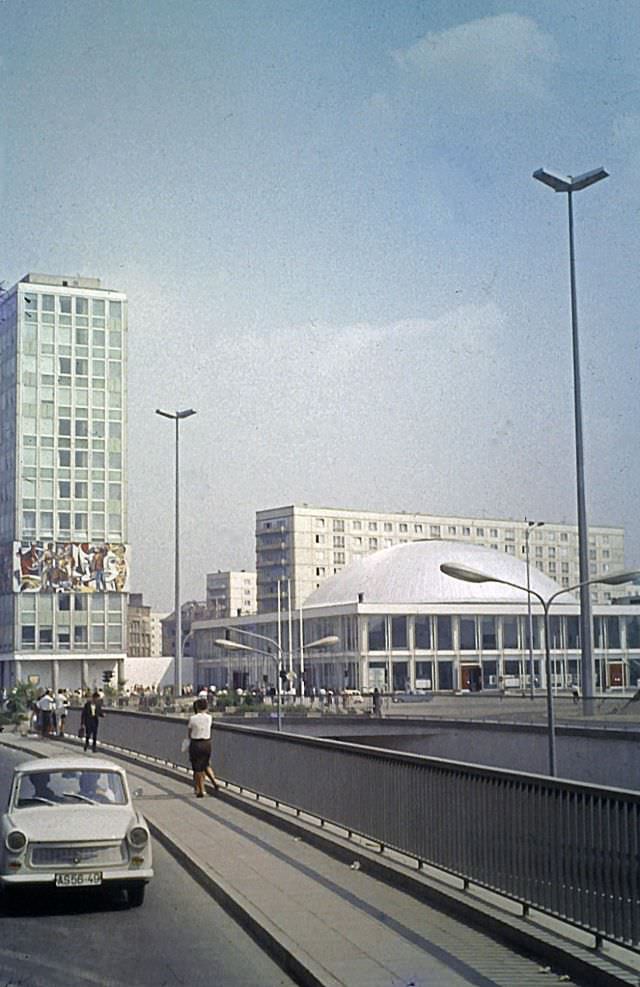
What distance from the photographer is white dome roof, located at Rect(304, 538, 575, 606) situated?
121m

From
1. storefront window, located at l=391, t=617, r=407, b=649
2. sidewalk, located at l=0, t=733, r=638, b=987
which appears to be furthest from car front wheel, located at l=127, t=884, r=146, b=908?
storefront window, located at l=391, t=617, r=407, b=649

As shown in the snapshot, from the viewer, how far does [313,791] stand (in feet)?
60.6

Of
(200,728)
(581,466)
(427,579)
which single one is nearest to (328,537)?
(427,579)

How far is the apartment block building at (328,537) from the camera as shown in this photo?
164375mm

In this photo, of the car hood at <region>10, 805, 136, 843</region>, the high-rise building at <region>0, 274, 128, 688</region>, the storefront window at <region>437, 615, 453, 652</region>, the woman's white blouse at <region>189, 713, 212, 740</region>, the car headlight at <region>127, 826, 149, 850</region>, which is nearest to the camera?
the car hood at <region>10, 805, 136, 843</region>

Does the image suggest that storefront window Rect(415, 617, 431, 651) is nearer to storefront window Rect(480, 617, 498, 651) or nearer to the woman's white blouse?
storefront window Rect(480, 617, 498, 651)

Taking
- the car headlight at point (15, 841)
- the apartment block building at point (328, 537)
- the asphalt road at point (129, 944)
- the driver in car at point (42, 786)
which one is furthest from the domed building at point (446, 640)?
the car headlight at point (15, 841)

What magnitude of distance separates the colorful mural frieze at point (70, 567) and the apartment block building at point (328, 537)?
3470 centimetres

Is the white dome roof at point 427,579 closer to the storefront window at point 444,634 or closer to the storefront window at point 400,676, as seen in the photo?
the storefront window at point 444,634

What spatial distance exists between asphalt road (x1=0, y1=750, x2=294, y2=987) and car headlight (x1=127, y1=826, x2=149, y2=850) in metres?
0.60

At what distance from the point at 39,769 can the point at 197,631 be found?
13219 cm

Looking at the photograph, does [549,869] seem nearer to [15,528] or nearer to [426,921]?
[426,921]

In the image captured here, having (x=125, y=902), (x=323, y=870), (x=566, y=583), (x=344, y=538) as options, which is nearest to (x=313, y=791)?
(x=323, y=870)

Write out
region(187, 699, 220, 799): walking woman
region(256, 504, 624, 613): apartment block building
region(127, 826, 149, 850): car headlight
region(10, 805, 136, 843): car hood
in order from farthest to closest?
1. region(256, 504, 624, 613): apartment block building
2. region(187, 699, 220, 799): walking woman
3. region(127, 826, 149, 850): car headlight
4. region(10, 805, 136, 843): car hood
